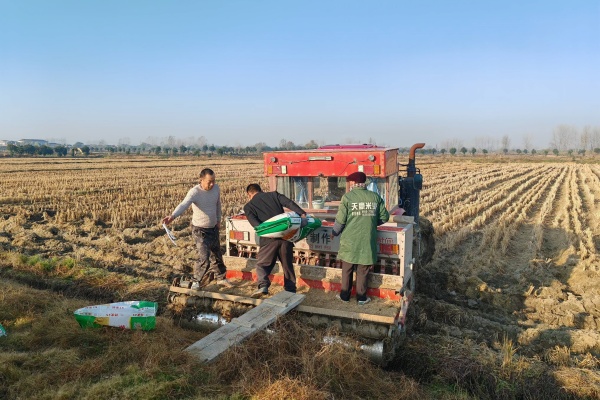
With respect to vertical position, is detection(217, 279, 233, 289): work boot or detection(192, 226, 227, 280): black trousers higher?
detection(192, 226, 227, 280): black trousers

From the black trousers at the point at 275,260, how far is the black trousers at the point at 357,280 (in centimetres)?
74

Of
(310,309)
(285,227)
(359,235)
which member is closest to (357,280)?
(359,235)

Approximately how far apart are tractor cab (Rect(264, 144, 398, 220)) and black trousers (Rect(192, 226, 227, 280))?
1.52m

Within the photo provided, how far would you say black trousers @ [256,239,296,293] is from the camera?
612 cm

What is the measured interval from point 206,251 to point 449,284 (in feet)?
16.1

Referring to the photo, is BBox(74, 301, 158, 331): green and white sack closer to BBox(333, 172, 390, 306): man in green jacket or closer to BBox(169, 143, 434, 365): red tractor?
BBox(169, 143, 434, 365): red tractor

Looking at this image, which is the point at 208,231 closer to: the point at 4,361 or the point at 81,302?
the point at 81,302

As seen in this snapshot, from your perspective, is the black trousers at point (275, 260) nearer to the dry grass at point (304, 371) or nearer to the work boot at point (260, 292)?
the work boot at point (260, 292)

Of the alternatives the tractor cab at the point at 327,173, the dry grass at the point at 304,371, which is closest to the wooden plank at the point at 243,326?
the dry grass at the point at 304,371

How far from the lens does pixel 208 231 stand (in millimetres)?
6762

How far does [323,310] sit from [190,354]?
1.77 meters

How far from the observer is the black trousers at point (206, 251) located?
22.1 ft

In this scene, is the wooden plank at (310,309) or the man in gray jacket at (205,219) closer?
the wooden plank at (310,309)

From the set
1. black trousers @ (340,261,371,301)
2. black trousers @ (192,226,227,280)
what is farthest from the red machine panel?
black trousers @ (340,261,371,301)
